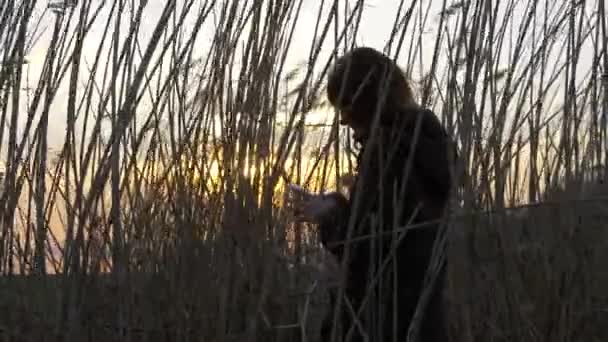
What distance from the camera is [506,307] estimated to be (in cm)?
134

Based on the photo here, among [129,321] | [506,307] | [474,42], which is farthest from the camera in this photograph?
[506,307]

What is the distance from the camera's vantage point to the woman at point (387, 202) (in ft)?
3.55

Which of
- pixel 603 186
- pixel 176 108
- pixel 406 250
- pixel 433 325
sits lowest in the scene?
pixel 433 325

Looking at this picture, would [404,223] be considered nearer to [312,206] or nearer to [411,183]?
[411,183]

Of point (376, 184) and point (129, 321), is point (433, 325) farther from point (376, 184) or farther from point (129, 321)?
point (129, 321)

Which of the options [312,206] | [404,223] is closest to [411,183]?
[404,223]

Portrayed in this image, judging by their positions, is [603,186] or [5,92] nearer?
[5,92]

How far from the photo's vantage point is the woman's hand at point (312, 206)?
1.09 m

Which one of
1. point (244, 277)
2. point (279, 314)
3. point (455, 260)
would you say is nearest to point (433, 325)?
point (455, 260)

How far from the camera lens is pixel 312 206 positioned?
1.09 m

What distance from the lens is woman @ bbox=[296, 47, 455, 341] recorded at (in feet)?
3.55

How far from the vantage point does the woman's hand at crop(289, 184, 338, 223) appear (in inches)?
42.9

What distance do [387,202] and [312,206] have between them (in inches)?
4.5

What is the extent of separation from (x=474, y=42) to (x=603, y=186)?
49cm
